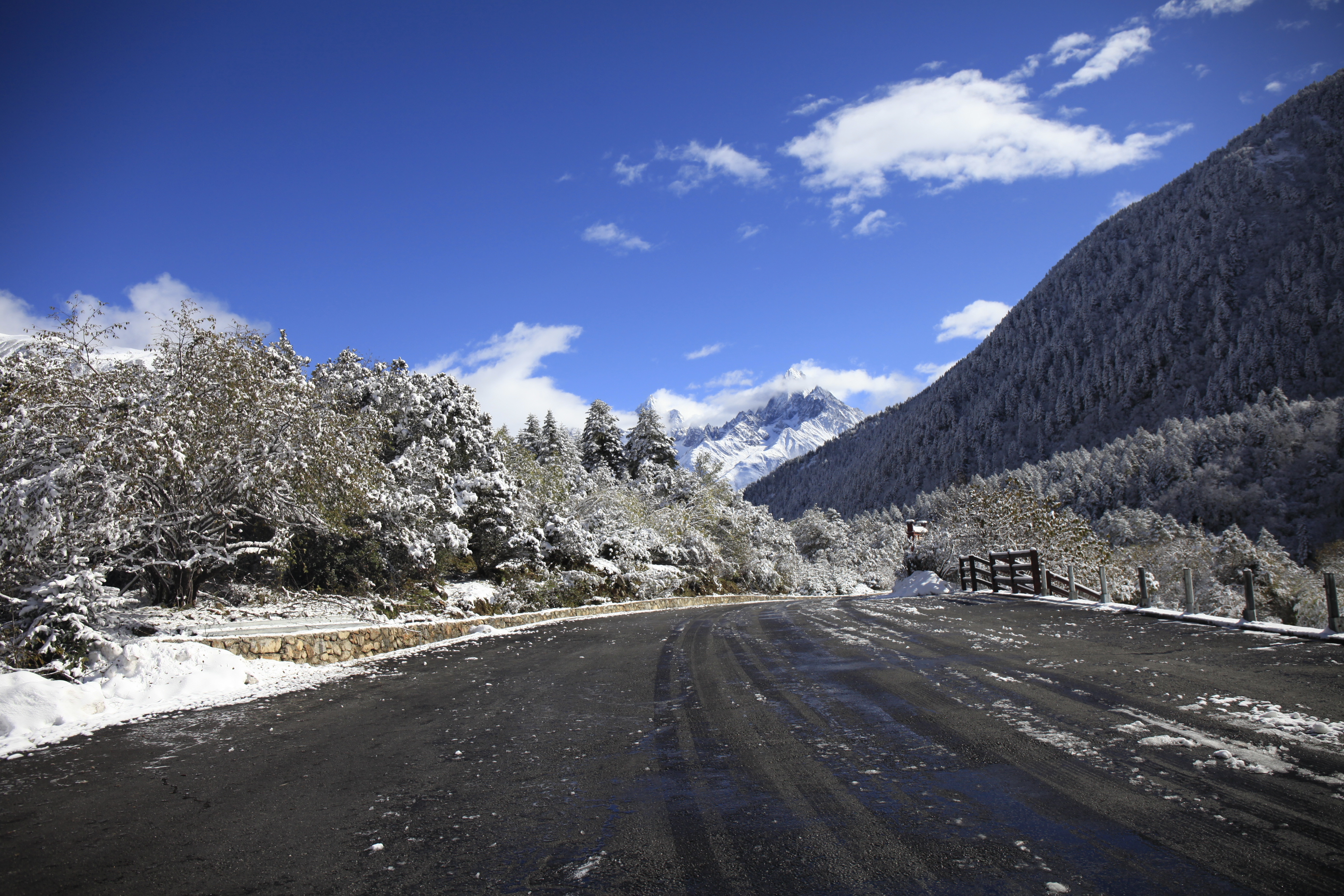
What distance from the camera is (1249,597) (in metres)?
11.3

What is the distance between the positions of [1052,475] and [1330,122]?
16512 centimetres

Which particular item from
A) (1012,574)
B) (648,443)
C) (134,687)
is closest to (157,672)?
(134,687)

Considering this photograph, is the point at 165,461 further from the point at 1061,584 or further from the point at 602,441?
the point at 602,441

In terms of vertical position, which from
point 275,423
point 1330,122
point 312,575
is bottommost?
point 312,575

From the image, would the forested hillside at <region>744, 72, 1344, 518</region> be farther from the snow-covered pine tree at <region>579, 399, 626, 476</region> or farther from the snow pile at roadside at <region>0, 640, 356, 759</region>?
the snow pile at roadside at <region>0, 640, 356, 759</region>

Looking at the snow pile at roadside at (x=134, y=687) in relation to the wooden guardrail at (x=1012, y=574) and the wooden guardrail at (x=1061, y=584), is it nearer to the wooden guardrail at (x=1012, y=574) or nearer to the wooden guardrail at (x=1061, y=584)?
the wooden guardrail at (x=1061, y=584)

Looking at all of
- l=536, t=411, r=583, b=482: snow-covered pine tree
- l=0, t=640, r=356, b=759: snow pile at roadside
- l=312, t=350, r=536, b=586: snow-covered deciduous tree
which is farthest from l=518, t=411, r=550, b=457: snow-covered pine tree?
l=0, t=640, r=356, b=759: snow pile at roadside

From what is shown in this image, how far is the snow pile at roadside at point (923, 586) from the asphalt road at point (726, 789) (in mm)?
23167

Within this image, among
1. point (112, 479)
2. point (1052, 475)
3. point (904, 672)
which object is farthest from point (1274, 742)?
point (1052, 475)

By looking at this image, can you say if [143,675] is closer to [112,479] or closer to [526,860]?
[112,479]

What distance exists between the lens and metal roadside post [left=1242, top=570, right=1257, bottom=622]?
1114 centimetres

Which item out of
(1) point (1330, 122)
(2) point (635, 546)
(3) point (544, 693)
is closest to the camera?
(3) point (544, 693)

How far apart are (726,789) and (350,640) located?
10.5 metres

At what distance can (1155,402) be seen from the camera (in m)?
159
